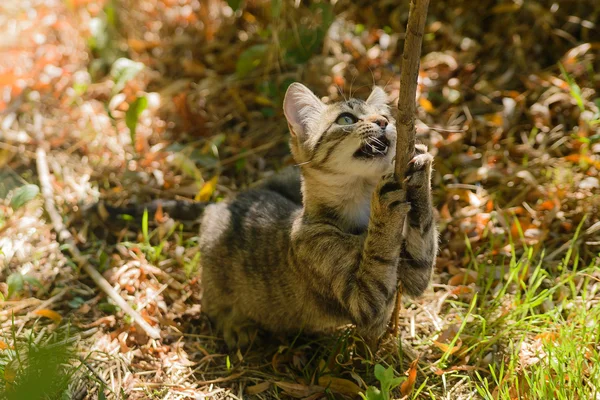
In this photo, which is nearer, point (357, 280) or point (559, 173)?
point (357, 280)

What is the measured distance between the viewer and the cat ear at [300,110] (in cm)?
346

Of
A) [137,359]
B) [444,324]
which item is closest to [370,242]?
[444,324]

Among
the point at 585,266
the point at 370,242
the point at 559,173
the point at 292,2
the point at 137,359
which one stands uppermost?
the point at 292,2

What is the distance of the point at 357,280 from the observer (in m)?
3.06

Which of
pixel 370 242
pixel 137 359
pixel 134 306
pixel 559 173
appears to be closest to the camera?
pixel 370 242

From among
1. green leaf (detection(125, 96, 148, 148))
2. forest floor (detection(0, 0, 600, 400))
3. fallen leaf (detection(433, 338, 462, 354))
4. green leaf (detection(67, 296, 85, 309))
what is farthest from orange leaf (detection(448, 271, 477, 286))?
green leaf (detection(125, 96, 148, 148))

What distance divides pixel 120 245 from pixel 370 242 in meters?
2.22

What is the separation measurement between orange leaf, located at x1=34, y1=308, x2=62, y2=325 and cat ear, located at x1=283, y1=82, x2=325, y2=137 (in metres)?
1.88

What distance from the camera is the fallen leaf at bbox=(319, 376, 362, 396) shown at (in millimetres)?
3266

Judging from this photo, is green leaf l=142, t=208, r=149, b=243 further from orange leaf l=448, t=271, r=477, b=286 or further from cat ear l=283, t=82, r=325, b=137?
orange leaf l=448, t=271, r=477, b=286

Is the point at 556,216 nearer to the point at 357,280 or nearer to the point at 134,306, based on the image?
the point at 357,280

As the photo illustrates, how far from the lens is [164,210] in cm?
464

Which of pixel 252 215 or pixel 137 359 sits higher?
pixel 252 215

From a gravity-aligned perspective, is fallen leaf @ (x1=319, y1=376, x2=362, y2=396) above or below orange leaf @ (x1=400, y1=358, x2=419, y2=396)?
below
